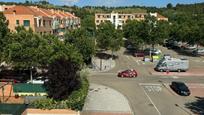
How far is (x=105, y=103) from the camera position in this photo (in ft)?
135

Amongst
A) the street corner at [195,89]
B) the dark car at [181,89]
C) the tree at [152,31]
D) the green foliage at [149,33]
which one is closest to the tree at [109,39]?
the green foliage at [149,33]

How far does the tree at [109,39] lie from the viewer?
250ft

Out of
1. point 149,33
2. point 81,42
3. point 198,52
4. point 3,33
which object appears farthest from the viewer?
point 198,52

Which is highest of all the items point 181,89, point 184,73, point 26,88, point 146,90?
point 26,88

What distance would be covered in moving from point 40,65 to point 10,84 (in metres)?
5.89

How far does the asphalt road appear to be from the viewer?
3944 centimetres

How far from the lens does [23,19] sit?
69188 mm

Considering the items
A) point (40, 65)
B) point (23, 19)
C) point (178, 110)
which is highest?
point (23, 19)

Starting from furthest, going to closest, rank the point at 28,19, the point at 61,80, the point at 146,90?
1. the point at 28,19
2. the point at 146,90
3. the point at 61,80

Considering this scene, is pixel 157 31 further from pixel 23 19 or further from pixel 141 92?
pixel 141 92

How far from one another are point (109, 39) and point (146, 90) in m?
28.9

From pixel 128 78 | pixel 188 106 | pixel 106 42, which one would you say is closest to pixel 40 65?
pixel 128 78

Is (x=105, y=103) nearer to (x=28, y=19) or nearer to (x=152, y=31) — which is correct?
(x=28, y=19)

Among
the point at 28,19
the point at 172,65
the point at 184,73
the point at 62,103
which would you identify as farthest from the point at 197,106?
the point at 28,19
